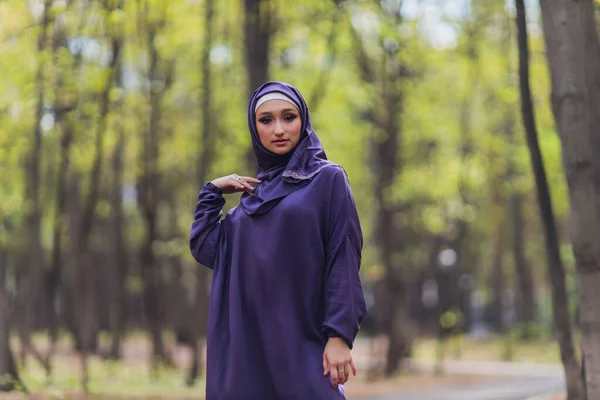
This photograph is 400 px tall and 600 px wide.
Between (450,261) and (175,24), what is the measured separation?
53.0 feet

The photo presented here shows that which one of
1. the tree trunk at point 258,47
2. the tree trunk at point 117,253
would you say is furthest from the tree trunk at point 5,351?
the tree trunk at point 117,253

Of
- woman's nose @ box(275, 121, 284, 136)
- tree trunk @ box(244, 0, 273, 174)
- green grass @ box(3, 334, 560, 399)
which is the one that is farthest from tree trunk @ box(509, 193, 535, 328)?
woman's nose @ box(275, 121, 284, 136)

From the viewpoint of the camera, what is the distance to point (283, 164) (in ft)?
12.7

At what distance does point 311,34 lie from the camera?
18625mm

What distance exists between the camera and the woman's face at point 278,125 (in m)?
3.79

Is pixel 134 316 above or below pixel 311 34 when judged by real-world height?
below

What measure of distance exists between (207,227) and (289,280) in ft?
1.59

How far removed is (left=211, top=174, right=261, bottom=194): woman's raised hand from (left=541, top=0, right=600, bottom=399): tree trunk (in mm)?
3158

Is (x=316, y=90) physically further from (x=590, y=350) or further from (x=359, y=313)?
(x=359, y=313)

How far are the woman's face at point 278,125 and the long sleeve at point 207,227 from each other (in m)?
0.37

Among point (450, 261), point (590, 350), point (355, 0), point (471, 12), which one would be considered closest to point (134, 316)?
point (450, 261)

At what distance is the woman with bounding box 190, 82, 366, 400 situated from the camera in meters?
3.64

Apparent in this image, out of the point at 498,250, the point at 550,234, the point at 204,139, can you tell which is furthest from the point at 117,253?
the point at 550,234

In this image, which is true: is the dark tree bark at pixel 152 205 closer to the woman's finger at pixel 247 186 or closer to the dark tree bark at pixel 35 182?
the dark tree bark at pixel 35 182
